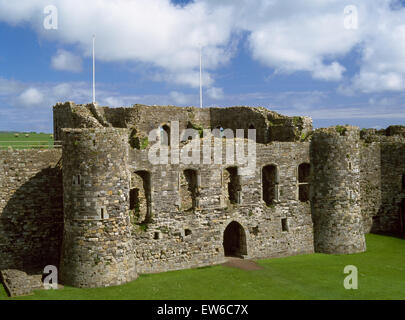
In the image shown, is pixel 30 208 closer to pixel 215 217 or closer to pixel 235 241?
pixel 215 217

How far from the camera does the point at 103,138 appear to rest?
72.0 ft

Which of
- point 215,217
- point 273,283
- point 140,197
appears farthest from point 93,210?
point 273,283

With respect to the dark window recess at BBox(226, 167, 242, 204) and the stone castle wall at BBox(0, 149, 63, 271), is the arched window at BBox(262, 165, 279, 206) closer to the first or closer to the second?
the dark window recess at BBox(226, 167, 242, 204)

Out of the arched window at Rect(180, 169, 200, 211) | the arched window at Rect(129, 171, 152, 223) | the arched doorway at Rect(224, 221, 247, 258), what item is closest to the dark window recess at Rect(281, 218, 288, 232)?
the arched doorway at Rect(224, 221, 247, 258)

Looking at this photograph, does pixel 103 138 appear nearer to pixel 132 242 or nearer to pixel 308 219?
pixel 132 242

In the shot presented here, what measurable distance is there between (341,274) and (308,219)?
17.4 ft

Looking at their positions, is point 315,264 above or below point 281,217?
below

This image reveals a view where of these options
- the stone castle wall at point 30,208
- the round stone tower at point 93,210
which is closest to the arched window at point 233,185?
the round stone tower at point 93,210

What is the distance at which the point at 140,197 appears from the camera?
25.6m

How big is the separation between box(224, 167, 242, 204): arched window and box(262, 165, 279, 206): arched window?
2524mm

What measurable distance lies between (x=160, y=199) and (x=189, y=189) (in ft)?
7.65

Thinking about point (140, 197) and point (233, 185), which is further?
point (233, 185)
